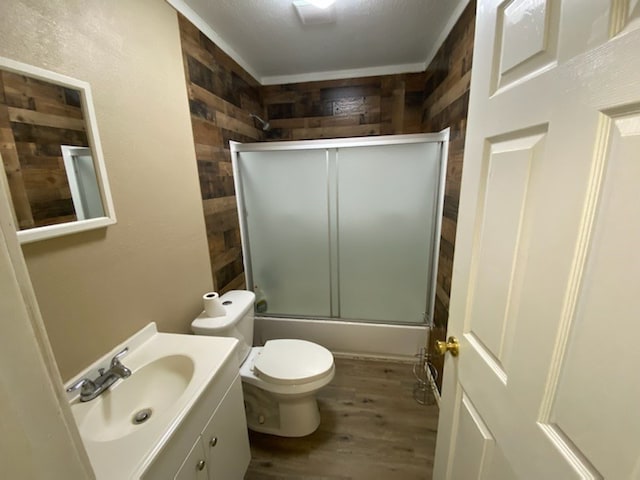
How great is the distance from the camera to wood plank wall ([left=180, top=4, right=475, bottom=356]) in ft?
4.84

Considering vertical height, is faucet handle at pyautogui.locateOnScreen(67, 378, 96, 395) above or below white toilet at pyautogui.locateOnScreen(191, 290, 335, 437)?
above

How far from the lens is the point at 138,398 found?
1.00m

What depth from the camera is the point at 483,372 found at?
69cm

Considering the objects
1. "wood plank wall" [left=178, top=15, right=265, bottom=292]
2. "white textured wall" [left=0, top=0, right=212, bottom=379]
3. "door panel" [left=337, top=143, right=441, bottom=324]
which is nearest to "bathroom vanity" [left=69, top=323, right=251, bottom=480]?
"white textured wall" [left=0, top=0, right=212, bottom=379]

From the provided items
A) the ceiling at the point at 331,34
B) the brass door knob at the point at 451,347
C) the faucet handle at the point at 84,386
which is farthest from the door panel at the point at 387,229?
the faucet handle at the point at 84,386

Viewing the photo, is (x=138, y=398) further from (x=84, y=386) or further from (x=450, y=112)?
(x=450, y=112)

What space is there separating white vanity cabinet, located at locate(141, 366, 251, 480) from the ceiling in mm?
1782

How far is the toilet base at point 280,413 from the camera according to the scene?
4.98 ft

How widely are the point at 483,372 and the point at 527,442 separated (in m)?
0.17

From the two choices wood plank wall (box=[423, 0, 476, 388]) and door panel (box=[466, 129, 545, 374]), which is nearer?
door panel (box=[466, 129, 545, 374])

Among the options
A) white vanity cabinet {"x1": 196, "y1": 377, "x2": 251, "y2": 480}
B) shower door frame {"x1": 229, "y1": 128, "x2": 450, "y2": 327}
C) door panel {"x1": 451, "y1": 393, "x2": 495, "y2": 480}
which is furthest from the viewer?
shower door frame {"x1": 229, "y1": 128, "x2": 450, "y2": 327}

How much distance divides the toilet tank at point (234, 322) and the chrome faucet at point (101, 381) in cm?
39

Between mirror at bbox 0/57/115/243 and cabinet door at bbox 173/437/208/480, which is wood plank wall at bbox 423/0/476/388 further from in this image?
mirror at bbox 0/57/115/243

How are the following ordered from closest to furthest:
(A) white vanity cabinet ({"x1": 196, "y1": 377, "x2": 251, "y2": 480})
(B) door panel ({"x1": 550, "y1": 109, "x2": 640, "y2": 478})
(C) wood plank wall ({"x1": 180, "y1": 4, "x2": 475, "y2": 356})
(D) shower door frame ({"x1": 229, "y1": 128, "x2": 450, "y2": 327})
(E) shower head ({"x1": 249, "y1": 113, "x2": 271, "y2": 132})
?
1. (B) door panel ({"x1": 550, "y1": 109, "x2": 640, "y2": 478})
2. (A) white vanity cabinet ({"x1": 196, "y1": 377, "x2": 251, "y2": 480})
3. (C) wood plank wall ({"x1": 180, "y1": 4, "x2": 475, "y2": 356})
4. (D) shower door frame ({"x1": 229, "y1": 128, "x2": 450, "y2": 327})
5. (E) shower head ({"x1": 249, "y1": 113, "x2": 271, "y2": 132})
